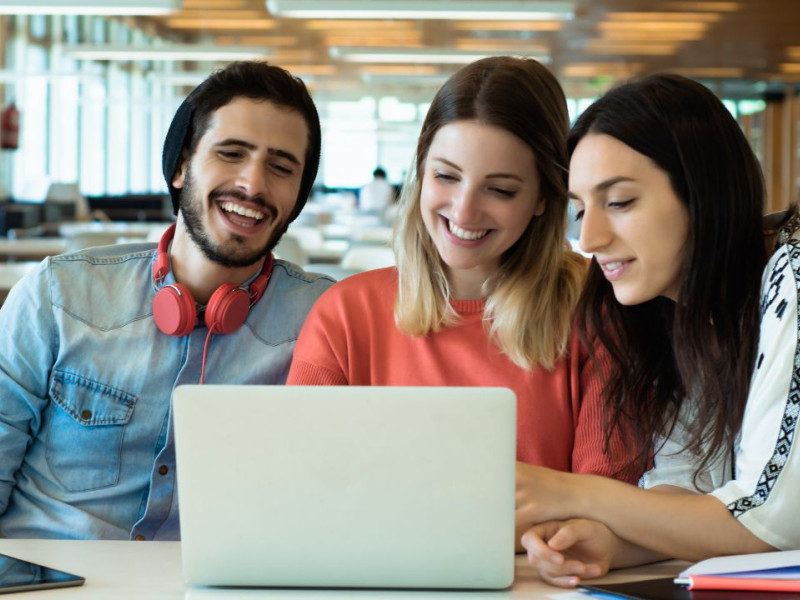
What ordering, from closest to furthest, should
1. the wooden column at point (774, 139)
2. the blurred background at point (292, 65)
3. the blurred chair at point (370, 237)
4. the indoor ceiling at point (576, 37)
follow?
the blurred chair at point (370, 237)
the blurred background at point (292, 65)
the indoor ceiling at point (576, 37)
the wooden column at point (774, 139)

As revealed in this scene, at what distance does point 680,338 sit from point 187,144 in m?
0.94

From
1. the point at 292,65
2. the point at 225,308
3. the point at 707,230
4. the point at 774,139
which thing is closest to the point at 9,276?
the point at 225,308

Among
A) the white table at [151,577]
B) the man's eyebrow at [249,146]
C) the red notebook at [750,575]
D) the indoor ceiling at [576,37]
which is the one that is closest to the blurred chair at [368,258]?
the man's eyebrow at [249,146]

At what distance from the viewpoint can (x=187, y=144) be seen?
1.90m

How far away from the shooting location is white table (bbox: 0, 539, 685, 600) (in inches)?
44.9

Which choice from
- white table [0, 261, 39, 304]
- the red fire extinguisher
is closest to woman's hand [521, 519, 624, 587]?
white table [0, 261, 39, 304]

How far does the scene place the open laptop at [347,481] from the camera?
A: 3.55 feet

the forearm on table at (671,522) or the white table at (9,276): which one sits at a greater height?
the forearm on table at (671,522)

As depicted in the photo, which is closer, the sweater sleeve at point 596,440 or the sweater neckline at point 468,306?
the sweater sleeve at point 596,440

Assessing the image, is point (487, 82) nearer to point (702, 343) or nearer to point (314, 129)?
point (314, 129)

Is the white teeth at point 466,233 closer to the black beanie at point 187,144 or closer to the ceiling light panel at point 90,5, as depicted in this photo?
the black beanie at point 187,144

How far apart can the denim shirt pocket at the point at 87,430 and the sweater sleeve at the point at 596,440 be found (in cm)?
73

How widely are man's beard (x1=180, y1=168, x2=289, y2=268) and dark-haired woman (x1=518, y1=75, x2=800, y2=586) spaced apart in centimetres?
56

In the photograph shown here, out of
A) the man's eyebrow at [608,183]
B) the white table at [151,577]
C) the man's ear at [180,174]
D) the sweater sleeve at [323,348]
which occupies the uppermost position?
the man's eyebrow at [608,183]
